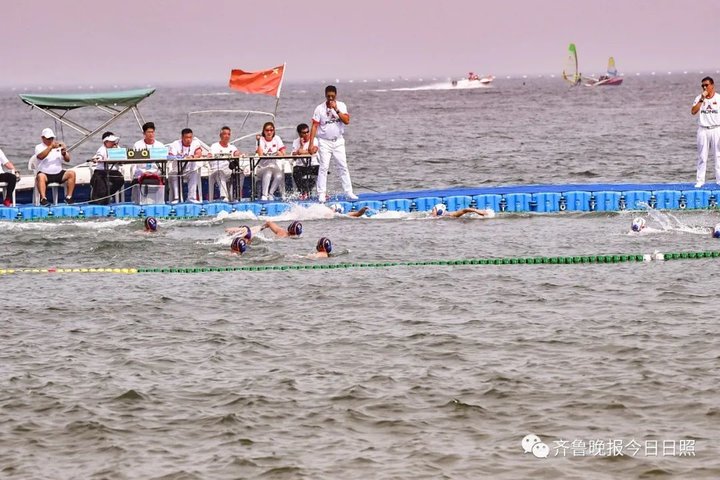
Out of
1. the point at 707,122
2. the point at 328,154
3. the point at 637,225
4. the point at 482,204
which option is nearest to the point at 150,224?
the point at 328,154

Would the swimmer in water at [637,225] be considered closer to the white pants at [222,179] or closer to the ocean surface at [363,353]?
the ocean surface at [363,353]

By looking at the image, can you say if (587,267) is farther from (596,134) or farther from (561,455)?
(596,134)

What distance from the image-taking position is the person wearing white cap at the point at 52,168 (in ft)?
76.8

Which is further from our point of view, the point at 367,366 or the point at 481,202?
the point at 481,202

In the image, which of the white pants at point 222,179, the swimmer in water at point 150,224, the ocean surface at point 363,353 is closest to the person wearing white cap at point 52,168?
the ocean surface at point 363,353

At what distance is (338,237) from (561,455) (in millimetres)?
11815

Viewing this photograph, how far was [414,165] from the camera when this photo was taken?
139 ft

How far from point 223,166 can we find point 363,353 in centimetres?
1246

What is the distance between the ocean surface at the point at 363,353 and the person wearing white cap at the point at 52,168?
5.47 ft

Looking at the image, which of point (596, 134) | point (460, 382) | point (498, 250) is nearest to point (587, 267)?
point (498, 250)

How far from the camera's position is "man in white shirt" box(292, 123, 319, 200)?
2431cm

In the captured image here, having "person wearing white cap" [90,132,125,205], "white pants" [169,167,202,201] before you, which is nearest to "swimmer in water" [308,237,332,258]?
"white pants" [169,167,202,201]

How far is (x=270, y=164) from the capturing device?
81.3 feet

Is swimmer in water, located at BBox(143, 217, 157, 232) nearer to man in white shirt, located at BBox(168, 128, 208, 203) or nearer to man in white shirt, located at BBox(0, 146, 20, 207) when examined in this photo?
man in white shirt, located at BBox(168, 128, 208, 203)
